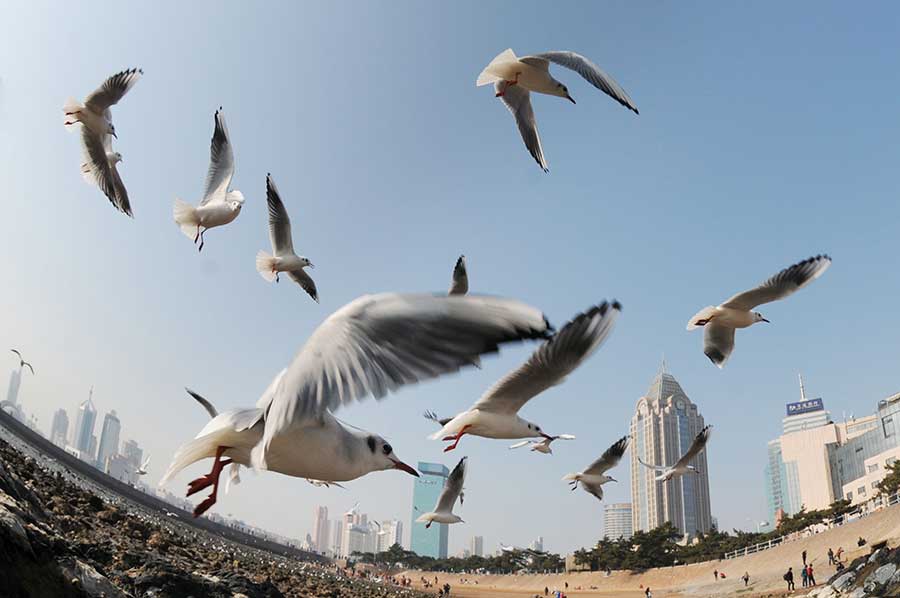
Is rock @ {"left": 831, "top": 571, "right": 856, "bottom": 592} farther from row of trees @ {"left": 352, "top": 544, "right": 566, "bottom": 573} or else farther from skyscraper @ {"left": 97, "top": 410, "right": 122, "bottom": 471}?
skyscraper @ {"left": 97, "top": 410, "right": 122, "bottom": 471}

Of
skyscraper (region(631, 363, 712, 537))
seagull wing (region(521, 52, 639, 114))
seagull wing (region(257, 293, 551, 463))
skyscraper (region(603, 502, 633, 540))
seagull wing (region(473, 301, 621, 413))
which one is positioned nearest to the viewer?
seagull wing (region(257, 293, 551, 463))

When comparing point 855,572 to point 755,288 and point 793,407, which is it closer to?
point 755,288

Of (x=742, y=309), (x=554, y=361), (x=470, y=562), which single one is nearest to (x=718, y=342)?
(x=742, y=309)

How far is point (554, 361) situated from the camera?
4492 millimetres

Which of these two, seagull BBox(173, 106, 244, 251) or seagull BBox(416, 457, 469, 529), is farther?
seagull BBox(416, 457, 469, 529)

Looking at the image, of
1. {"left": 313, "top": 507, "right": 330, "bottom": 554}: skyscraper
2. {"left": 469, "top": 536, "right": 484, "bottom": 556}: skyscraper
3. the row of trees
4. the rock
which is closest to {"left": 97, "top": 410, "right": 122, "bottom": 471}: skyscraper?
{"left": 313, "top": 507, "right": 330, "bottom": 554}: skyscraper

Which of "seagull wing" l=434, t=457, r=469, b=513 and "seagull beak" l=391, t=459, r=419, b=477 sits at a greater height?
"seagull wing" l=434, t=457, r=469, b=513

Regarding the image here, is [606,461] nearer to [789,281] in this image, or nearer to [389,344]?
[789,281]

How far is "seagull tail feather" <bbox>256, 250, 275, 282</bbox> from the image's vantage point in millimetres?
7709

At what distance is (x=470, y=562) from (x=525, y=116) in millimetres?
67609

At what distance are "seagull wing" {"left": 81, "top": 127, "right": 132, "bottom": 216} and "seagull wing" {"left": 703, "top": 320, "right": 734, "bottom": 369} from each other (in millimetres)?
7913

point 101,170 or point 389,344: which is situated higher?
point 101,170

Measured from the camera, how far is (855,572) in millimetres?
18859

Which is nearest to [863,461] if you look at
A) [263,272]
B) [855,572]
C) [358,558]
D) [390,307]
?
[855,572]
